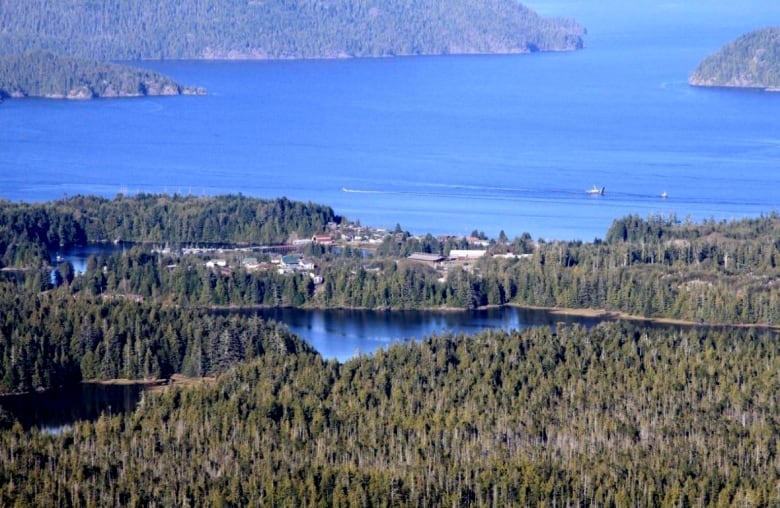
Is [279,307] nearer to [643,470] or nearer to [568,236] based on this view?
[568,236]

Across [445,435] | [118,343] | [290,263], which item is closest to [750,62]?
[290,263]

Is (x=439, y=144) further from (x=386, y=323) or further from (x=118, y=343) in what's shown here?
(x=118, y=343)

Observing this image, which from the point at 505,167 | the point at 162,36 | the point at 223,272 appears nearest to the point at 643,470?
the point at 223,272

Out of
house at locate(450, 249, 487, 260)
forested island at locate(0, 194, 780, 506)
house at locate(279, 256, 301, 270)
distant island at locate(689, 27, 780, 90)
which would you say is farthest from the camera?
distant island at locate(689, 27, 780, 90)

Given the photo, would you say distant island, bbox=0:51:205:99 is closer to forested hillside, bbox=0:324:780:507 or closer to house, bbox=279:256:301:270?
house, bbox=279:256:301:270

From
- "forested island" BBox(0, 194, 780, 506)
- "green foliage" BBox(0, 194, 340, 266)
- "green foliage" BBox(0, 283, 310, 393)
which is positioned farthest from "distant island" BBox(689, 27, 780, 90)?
"green foliage" BBox(0, 283, 310, 393)
